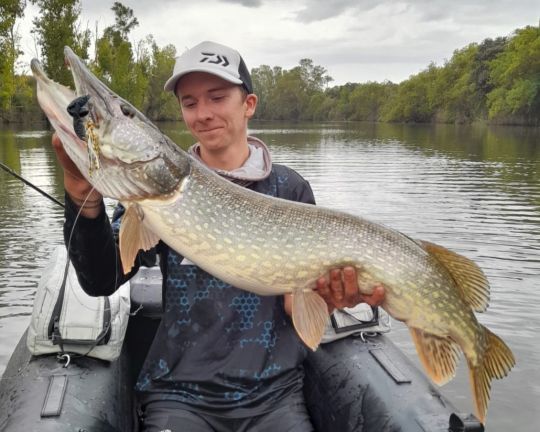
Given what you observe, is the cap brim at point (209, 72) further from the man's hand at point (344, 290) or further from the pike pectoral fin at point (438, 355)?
the pike pectoral fin at point (438, 355)

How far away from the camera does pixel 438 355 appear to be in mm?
2160

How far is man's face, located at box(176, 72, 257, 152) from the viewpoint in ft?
7.97

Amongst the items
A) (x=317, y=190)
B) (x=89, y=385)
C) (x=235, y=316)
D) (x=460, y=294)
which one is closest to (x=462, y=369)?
(x=460, y=294)

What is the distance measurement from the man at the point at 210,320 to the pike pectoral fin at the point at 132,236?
0.13 m

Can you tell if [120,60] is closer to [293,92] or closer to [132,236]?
[132,236]

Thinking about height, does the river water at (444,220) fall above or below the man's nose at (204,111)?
below

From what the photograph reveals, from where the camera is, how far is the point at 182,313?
2.25 metres

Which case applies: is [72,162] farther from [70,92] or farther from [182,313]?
[182,313]

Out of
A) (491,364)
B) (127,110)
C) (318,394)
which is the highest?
(127,110)

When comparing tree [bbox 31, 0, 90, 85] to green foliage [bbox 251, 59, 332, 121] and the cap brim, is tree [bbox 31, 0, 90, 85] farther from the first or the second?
green foliage [bbox 251, 59, 332, 121]

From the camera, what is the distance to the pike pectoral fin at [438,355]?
7.04ft

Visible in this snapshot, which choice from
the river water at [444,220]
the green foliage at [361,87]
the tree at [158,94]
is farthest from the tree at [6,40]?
the tree at [158,94]

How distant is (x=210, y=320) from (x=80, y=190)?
28.4 inches

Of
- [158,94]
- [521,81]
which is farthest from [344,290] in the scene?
[158,94]
